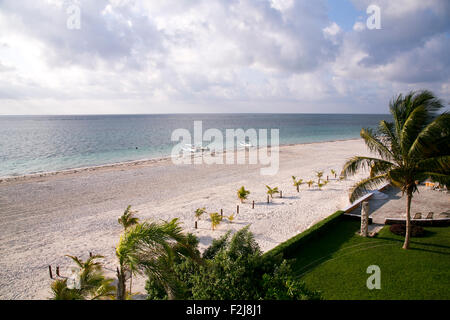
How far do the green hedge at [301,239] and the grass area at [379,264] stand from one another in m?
0.25

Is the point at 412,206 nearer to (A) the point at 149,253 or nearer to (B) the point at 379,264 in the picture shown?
(B) the point at 379,264

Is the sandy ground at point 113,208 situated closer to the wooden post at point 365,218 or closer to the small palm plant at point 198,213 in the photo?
the small palm plant at point 198,213

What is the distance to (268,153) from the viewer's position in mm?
41781

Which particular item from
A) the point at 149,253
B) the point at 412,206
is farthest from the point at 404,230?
the point at 149,253

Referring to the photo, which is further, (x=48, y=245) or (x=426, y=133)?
(x=48, y=245)

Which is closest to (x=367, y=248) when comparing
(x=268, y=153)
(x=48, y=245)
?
(x=48, y=245)

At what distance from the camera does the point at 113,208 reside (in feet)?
57.9

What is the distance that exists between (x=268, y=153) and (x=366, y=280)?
110 ft

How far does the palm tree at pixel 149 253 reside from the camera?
4824 millimetres

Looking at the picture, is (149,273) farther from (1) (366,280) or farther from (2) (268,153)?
(2) (268,153)

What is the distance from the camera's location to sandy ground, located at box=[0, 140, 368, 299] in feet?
37.8

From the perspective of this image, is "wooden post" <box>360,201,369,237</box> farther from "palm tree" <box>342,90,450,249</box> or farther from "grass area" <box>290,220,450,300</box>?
"palm tree" <box>342,90,450,249</box>
